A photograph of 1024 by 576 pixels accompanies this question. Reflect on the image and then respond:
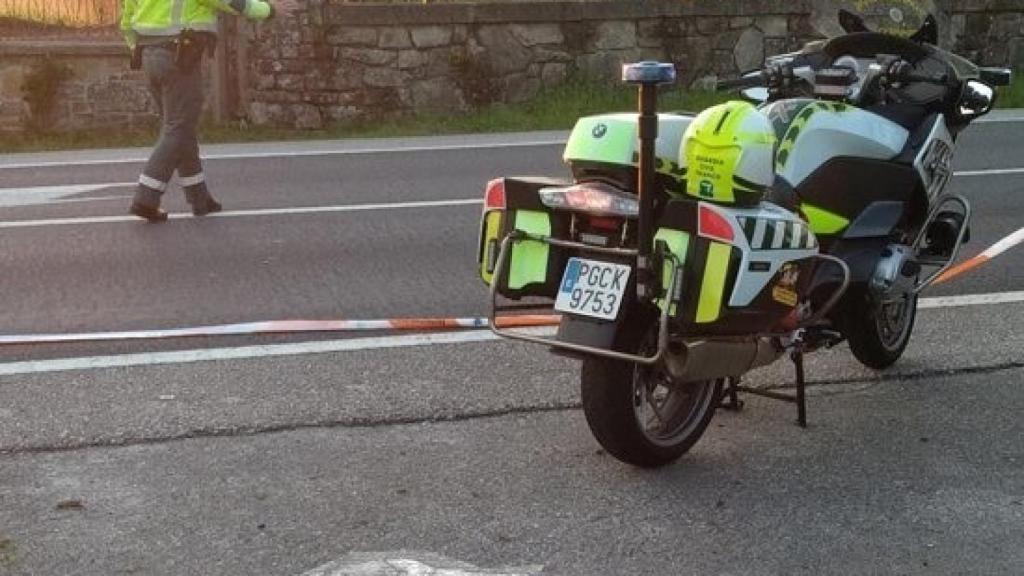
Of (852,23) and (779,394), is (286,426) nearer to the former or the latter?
(779,394)

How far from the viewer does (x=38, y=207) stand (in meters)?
10.2

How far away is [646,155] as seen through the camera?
4.50m

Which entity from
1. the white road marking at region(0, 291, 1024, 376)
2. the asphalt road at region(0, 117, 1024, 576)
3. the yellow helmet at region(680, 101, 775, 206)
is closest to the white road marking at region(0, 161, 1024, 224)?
the asphalt road at region(0, 117, 1024, 576)

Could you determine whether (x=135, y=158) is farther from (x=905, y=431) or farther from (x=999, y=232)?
(x=905, y=431)

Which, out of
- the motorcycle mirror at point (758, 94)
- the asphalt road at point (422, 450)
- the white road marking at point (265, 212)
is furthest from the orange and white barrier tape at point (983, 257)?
the white road marking at point (265, 212)

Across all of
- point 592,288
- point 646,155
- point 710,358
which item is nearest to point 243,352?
point 592,288

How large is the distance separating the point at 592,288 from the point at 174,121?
581 cm

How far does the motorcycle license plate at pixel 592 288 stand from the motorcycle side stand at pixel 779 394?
0.86 meters

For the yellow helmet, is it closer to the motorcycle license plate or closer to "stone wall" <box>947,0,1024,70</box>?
the motorcycle license plate

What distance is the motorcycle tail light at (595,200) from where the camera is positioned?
15.2ft

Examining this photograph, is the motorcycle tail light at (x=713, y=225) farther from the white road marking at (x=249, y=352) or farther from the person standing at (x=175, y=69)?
the person standing at (x=175, y=69)

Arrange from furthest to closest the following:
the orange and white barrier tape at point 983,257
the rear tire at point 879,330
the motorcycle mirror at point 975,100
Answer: the orange and white barrier tape at point 983,257
the motorcycle mirror at point 975,100
the rear tire at point 879,330

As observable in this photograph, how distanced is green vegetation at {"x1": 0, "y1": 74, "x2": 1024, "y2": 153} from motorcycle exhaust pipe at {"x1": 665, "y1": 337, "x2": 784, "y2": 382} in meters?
10.1

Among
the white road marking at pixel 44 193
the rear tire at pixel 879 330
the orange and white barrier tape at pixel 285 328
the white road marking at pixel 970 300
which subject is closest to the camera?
the rear tire at pixel 879 330
